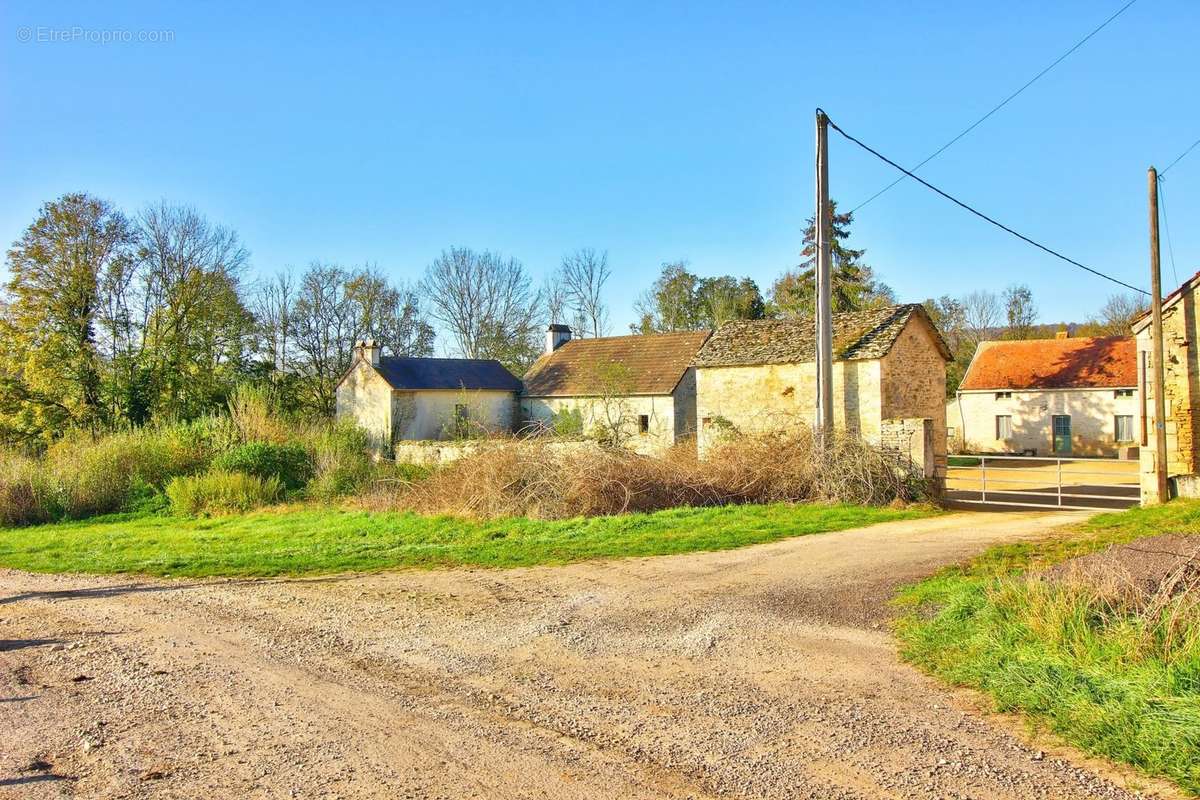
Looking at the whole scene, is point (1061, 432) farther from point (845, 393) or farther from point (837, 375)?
point (837, 375)

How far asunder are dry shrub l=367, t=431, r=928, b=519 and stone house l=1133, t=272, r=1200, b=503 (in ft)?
16.3

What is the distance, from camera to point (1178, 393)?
18.5 meters

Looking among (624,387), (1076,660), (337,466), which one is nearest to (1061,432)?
(624,387)

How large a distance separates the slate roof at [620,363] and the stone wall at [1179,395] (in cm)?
1657

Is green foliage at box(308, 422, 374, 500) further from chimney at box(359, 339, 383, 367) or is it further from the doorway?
the doorway

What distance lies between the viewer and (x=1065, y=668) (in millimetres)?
6125

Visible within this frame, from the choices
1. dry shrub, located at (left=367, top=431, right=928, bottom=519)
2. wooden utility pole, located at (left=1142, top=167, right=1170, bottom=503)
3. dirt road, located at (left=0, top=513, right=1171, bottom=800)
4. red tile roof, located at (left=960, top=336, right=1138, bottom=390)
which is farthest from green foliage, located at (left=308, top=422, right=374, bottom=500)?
red tile roof, located at (left=960, top=336, right=1138, bottom=390)

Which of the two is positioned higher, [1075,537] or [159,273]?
[159,273]

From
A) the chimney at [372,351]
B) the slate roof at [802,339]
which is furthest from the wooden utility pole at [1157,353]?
the chimney at [372,351]

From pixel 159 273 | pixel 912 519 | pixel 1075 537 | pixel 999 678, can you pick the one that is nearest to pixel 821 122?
pixel 912 519

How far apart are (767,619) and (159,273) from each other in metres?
37.2

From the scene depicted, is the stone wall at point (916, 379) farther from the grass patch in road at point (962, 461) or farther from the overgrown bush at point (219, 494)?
the overgrown bush at point (219, 494)

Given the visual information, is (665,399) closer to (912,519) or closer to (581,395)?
(581,395)

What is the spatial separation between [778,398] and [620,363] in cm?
1230
